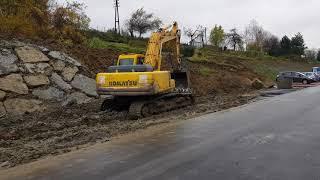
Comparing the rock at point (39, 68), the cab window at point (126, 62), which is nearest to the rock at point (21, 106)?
the rock at point (39, 68)

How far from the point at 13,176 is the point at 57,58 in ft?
53.0

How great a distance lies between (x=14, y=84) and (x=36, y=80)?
4.20ft

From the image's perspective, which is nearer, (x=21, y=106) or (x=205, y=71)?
(x=21, y=106)

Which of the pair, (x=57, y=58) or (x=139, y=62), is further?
(x=57, y=58)

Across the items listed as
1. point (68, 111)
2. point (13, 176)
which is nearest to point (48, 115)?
point (68, 111)

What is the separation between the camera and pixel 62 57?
84.0ft

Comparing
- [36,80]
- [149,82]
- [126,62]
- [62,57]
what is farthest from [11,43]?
[149,82]

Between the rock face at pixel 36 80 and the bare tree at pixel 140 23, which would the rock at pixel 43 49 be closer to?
the rock face at pixel 36 80

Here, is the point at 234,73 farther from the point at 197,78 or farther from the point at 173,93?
the point at 173,93

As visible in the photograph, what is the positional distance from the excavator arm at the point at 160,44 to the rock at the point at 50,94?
444 centimetres

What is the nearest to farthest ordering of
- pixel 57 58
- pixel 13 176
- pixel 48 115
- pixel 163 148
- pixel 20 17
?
pixel 13 176 → pixel 163 148 → pixel 48 115 → pixel 57 58 → pixel 20 17

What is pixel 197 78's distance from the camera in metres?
35.7

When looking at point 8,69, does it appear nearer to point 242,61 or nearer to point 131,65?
point 131,65

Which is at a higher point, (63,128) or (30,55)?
(30,55)
